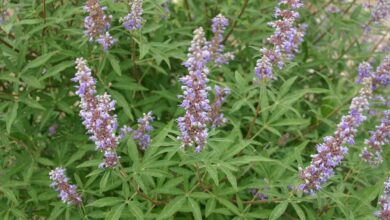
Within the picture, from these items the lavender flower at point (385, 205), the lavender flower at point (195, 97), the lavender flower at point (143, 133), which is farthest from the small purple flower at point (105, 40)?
the lavender flower at point (385, 205)

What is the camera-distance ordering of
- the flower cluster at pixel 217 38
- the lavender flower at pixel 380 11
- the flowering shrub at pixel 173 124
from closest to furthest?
the flowering shrub at pixel 173 124
the flower cluster at pixel 217 38
the lavender flower at pixel 380 11

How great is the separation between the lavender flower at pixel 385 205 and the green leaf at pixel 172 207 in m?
1.55

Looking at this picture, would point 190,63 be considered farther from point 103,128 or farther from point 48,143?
point 48,143

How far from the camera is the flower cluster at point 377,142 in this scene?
436 centimetres

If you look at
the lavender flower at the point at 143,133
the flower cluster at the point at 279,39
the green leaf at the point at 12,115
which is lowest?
the lavender flower at the point at 143,133

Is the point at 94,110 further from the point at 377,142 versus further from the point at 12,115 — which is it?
the point at 377,142

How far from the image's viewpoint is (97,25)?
454 centimetres

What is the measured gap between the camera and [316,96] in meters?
7.18

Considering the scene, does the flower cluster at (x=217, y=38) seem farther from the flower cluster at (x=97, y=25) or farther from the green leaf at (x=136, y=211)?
the green leaf at (x=136, y=211)

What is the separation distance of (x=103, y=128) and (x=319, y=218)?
90.1 inches

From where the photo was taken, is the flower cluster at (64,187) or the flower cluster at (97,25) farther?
the flower cluster at (97,25)

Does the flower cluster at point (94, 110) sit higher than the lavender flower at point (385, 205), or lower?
higher

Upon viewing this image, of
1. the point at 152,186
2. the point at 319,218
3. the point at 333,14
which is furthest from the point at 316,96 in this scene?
the point at 152,186

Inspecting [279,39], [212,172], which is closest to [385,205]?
[212,172]
